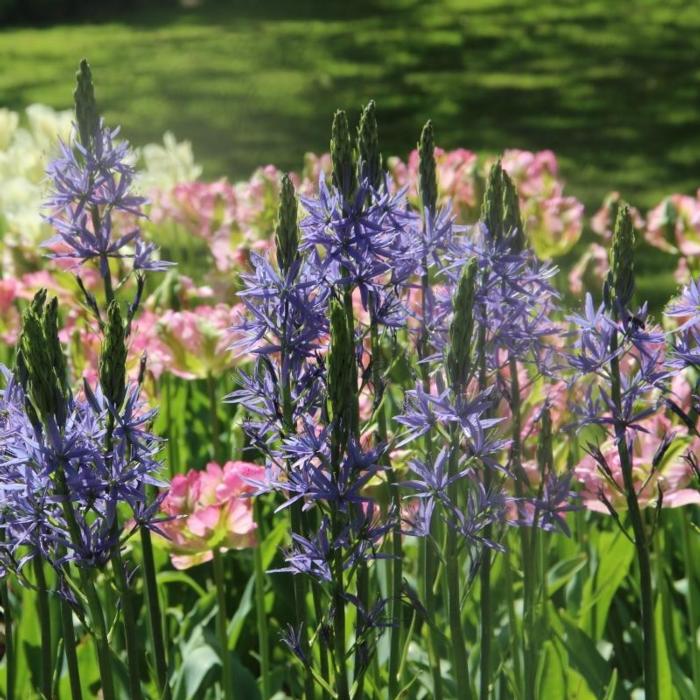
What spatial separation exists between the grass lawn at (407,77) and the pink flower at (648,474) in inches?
164

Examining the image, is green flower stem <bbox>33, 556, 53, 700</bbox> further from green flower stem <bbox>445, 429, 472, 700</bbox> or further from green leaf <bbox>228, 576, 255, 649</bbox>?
green leaf <bbox>228, 576, 255, 649</bbox>

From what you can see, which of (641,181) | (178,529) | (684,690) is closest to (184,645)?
(178,529)

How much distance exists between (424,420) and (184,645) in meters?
1.38

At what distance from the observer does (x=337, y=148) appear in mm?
1725

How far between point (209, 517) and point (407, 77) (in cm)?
903

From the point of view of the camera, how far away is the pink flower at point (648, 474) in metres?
2.48

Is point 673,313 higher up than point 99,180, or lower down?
lower down

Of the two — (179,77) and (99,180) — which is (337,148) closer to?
(99,180)

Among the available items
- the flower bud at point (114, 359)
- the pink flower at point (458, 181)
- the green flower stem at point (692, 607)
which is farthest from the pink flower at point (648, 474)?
the pink flower at point (458, 181)

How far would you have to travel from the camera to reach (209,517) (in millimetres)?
2424

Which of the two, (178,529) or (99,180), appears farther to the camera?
(178,529)

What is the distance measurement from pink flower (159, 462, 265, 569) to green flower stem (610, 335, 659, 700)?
0.78 meters

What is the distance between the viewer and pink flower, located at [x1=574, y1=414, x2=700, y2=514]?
97.7 inches

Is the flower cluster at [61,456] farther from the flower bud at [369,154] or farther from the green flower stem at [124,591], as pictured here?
the flower bud at [369,154]
